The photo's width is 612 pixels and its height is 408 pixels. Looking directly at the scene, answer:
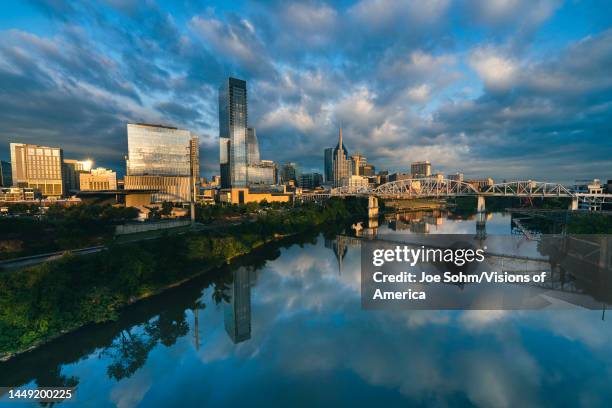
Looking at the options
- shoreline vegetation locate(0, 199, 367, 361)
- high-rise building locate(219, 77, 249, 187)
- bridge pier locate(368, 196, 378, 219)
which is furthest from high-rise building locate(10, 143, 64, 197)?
bridge pier locate(368, 196, 378, 219)

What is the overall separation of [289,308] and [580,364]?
13228 mm

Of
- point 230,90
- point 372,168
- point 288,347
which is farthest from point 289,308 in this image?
point 372,168

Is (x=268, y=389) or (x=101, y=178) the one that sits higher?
(x=101, y=178)

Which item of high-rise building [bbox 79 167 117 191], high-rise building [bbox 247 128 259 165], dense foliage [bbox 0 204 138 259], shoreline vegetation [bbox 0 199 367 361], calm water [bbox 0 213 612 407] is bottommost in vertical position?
calm water [bbox 0 213 612 407]

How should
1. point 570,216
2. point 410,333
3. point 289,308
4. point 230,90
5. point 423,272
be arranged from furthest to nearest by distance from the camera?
1. point 230,90
2. point 570,216
3. point 423,272
4. point 289,308
5. point 410,333

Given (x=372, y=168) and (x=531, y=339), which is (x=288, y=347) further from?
(x=372, y=168)

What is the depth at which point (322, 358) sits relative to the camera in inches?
446

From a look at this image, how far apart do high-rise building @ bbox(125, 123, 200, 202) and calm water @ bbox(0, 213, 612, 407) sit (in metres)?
48.3

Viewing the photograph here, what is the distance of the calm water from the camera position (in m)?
9.38

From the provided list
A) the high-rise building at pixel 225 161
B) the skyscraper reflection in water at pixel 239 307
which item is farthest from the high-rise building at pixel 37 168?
the skyscraper reflection in water at pixel 239 307

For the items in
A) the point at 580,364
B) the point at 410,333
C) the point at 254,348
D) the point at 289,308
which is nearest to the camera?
the point at 580,364

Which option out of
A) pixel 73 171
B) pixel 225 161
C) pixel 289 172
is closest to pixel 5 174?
pixel 73 171

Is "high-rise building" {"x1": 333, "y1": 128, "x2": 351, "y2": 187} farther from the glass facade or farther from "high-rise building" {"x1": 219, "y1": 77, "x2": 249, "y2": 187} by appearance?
the glass facade

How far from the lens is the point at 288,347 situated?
12156 millimetres
